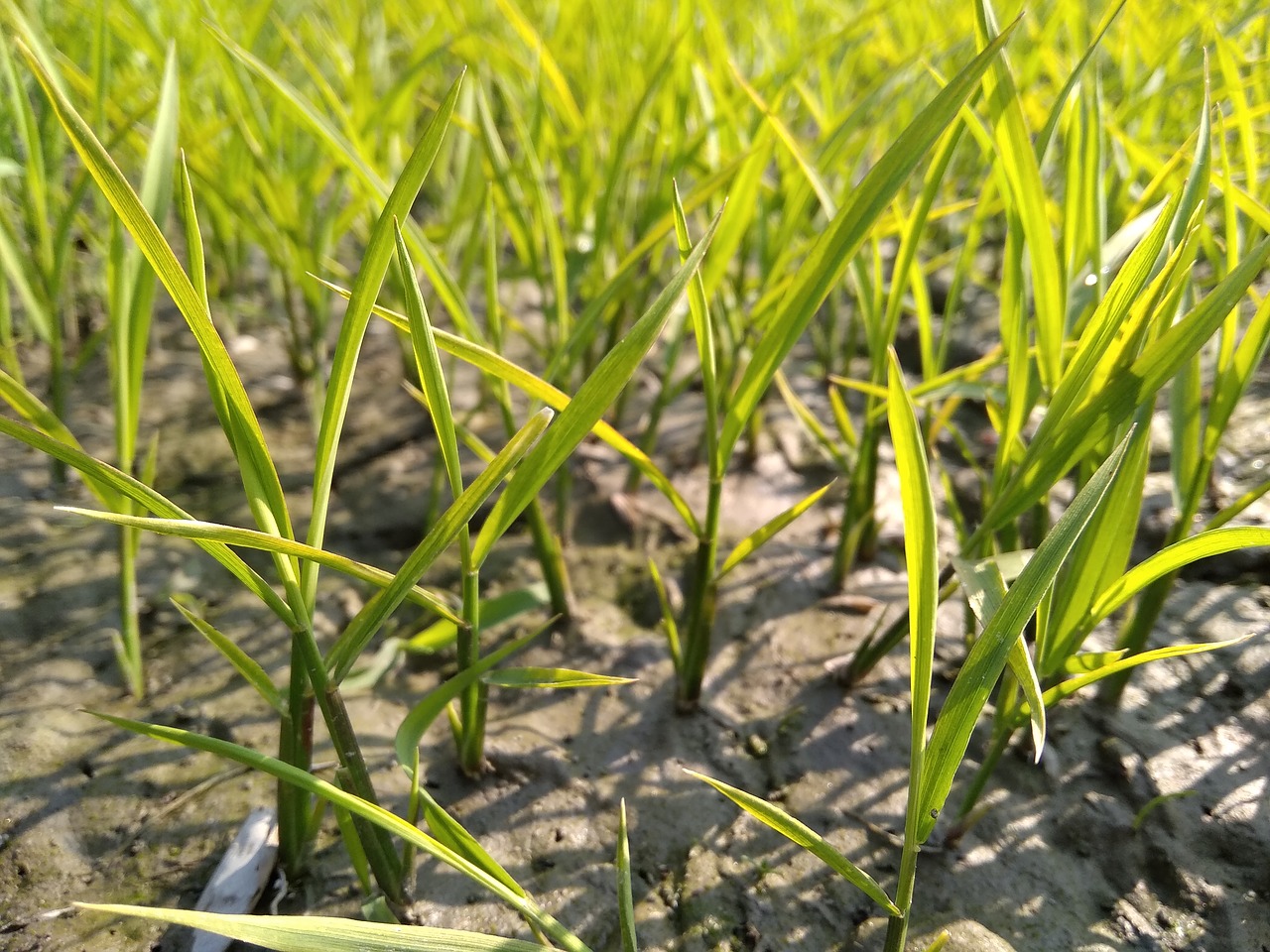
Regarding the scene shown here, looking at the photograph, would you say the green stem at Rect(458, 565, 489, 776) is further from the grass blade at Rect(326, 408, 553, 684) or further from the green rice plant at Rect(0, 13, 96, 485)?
the green rice plant at Rect(0, 13, 96, 485)

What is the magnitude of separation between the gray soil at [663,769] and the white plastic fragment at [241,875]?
3cm

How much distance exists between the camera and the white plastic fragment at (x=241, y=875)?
68 centimetres

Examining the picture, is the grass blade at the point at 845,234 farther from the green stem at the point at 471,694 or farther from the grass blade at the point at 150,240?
→ the grass blade at the point at 150,240

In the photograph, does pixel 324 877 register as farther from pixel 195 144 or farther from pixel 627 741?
pixel 195 144

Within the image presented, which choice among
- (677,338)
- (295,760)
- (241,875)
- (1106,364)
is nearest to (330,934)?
(295,760)

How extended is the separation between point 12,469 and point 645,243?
978 millimetres

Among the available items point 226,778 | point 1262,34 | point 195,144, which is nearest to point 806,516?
point 226,778

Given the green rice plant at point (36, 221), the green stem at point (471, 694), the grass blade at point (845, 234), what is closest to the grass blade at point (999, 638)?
the grass blade at point (845, 234)

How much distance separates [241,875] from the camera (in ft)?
2.35

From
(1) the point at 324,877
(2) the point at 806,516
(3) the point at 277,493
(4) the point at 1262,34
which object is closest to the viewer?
(3) the point at 277,493

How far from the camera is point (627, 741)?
902mm

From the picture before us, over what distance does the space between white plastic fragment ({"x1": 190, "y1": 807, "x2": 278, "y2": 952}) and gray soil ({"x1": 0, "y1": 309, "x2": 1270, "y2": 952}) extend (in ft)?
0.09

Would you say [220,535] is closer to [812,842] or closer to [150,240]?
[150,240]

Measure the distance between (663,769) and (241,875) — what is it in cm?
41
